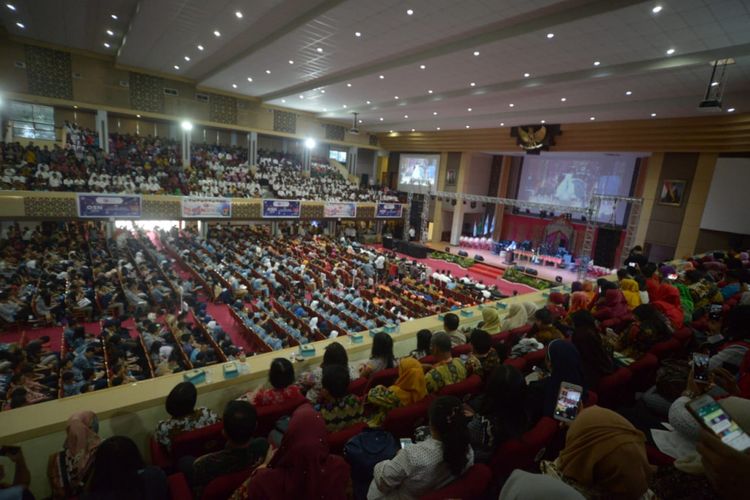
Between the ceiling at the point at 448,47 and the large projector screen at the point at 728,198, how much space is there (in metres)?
2.43

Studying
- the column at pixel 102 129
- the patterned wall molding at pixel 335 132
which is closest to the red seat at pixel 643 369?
the column at pixel 102 129

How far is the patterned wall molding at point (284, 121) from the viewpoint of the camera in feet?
71.6

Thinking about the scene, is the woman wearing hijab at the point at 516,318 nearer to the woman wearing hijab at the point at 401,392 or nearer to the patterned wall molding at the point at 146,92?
the woman wearing hijab at the point at 401,392

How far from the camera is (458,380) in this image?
328 centimetres

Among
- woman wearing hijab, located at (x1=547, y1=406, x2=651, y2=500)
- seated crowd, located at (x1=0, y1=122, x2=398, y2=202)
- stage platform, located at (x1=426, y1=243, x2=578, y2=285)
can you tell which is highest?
seated crowd, located at (x1=0, y1=122, x2=398, y2=202)

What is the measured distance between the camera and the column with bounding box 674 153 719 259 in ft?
43.9

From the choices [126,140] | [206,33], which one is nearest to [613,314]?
[206,33]

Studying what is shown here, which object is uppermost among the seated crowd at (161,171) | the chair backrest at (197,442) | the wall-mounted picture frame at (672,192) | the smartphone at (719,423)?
the wall-mounted picture frame at (672,192)

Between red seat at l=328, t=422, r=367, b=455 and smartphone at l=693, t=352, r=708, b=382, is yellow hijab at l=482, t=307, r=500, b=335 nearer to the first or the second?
smartphone at l=693, t=352, r=708, b=382

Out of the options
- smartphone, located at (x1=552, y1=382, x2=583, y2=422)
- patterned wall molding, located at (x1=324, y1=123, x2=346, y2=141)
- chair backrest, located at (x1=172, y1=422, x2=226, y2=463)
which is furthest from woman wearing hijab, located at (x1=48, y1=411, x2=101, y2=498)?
patterned wall molding, located at (x1=324, y1=123, x2=346, y2=141)

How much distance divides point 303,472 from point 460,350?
2.81m

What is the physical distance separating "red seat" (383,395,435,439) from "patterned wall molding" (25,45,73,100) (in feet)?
66.0

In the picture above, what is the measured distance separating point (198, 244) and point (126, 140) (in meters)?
7.91

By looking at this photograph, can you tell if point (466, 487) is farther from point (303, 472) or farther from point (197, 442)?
point (197, 442)
